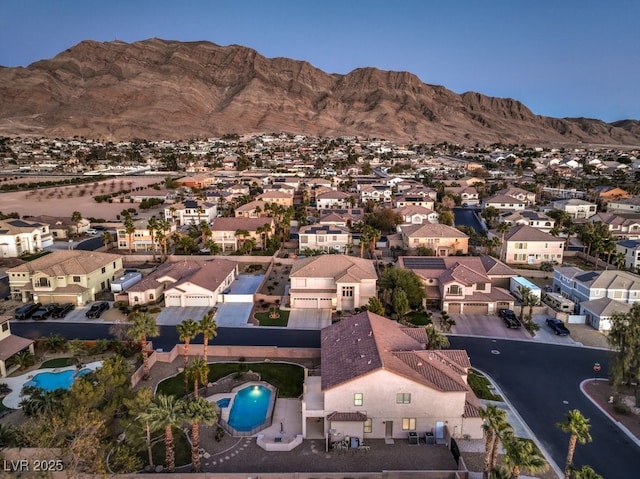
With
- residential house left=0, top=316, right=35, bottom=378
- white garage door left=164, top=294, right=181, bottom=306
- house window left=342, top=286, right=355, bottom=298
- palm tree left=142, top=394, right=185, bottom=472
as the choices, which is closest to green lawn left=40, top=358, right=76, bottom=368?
residential house left=0, top=316, right=35, bottom=378

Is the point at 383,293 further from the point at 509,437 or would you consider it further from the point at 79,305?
the point at 79,305

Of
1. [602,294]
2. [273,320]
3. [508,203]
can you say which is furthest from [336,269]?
[508,203]

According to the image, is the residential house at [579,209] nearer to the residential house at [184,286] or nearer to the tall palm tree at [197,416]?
the residential house at [184,286]

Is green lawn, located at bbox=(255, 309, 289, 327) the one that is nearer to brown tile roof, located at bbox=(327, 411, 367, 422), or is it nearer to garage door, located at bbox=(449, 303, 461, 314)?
garage door, located at bbox=(449, 303, 461, 314)

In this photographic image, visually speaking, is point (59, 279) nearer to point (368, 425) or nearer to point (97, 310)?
point (97, 310)

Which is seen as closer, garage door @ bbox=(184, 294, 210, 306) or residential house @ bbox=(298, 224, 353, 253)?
garage door @ bbox=(184, 294, 210, 306)

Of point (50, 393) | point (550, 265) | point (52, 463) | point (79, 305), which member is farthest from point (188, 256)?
point (550, 265)
